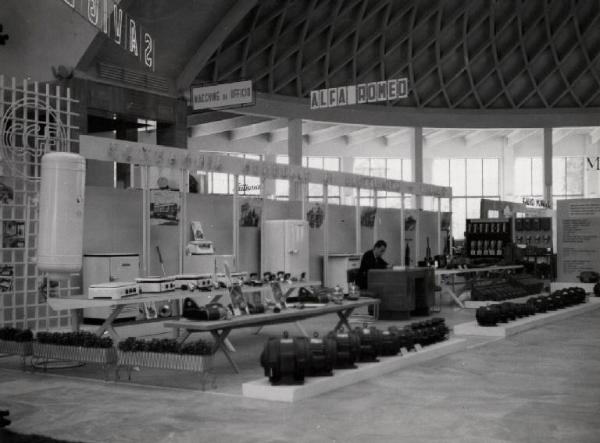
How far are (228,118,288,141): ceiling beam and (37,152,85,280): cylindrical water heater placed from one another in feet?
64.3

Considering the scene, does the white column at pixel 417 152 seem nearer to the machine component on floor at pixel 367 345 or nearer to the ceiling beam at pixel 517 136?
the ceiling beam at pixel 517 136

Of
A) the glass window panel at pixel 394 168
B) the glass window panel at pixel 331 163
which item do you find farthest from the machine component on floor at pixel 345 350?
the glass window panel at pixel 394 168

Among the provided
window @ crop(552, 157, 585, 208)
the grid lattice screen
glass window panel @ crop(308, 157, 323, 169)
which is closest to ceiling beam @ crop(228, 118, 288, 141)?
glass window panel @ crop(308, 157, 323, 169)

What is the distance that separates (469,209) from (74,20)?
2700 cm

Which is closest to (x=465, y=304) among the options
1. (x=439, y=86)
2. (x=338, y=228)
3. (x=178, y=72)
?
(x=338, y=228)

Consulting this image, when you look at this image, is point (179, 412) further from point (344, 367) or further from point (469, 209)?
point (469, 209)

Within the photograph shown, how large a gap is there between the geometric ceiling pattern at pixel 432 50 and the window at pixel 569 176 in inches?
332

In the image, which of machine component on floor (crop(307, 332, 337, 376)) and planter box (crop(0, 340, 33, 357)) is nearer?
machine component on floor (crop(307, 332, 337, 376))

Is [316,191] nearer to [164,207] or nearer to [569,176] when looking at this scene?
[569,176]

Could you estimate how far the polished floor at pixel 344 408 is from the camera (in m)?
5.35

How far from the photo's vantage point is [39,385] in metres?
7.27

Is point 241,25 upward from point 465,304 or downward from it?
upward

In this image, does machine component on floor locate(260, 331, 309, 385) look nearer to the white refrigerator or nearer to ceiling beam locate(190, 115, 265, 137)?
the white refrigerator

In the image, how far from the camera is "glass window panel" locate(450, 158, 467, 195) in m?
38.6
